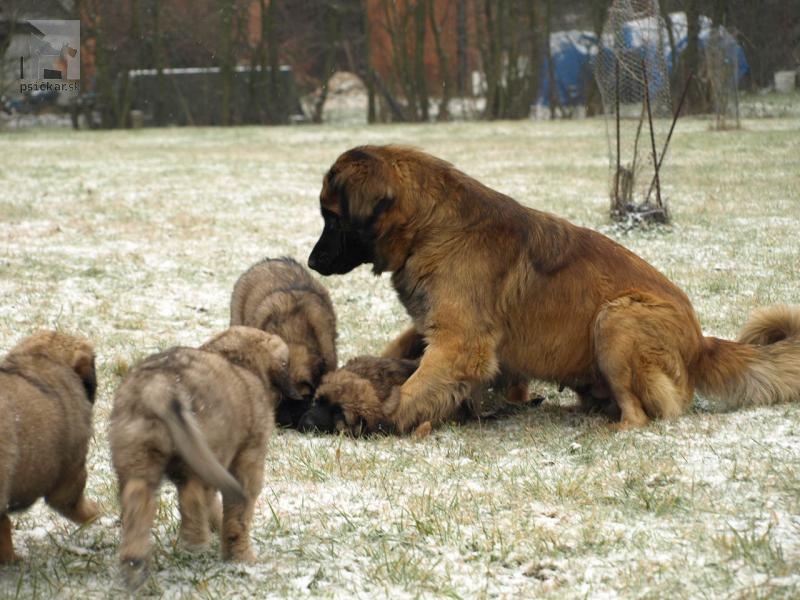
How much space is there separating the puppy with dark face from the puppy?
5.48 feet

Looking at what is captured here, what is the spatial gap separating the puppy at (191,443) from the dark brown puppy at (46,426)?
32 centimetres

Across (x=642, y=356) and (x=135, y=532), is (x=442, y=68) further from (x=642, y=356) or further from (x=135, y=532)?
(x=135, y=532)

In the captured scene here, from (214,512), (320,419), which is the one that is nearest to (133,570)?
(214,512)

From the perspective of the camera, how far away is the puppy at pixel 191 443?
3650 mm

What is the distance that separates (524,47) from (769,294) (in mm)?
30783

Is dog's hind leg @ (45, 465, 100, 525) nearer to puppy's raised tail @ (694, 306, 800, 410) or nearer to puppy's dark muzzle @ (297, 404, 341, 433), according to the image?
puppy's dark muzzle @ (297, 404, 341, 433)

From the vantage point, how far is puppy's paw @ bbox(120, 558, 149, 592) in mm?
3643

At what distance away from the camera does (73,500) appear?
14.5 ft

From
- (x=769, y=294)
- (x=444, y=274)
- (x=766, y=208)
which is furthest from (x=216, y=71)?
(x=444, y=274)

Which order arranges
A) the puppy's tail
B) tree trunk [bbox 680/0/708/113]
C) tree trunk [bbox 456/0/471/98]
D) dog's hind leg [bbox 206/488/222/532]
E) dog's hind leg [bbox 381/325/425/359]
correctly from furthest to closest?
tree trunk [bbox 456/0/471/98] < tree trunk [bbox 680/0/708/113] < dog's hind leg [bbox 381/325/425/359] < dog's hind leg [bbox 206/488/222/532] < the puppy's tail

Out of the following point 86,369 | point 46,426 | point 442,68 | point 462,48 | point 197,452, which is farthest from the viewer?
point 462,48

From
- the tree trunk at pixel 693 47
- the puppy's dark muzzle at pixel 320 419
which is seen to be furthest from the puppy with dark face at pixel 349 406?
the tree trunk at pixel 693 47

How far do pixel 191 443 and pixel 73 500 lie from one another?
108 cm

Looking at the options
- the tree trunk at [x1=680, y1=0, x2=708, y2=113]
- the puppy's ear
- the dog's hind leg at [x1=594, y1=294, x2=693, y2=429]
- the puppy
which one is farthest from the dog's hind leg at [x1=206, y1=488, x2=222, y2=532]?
the tree trunk at [x1=680, y1=0, x2=708, y2=113]
